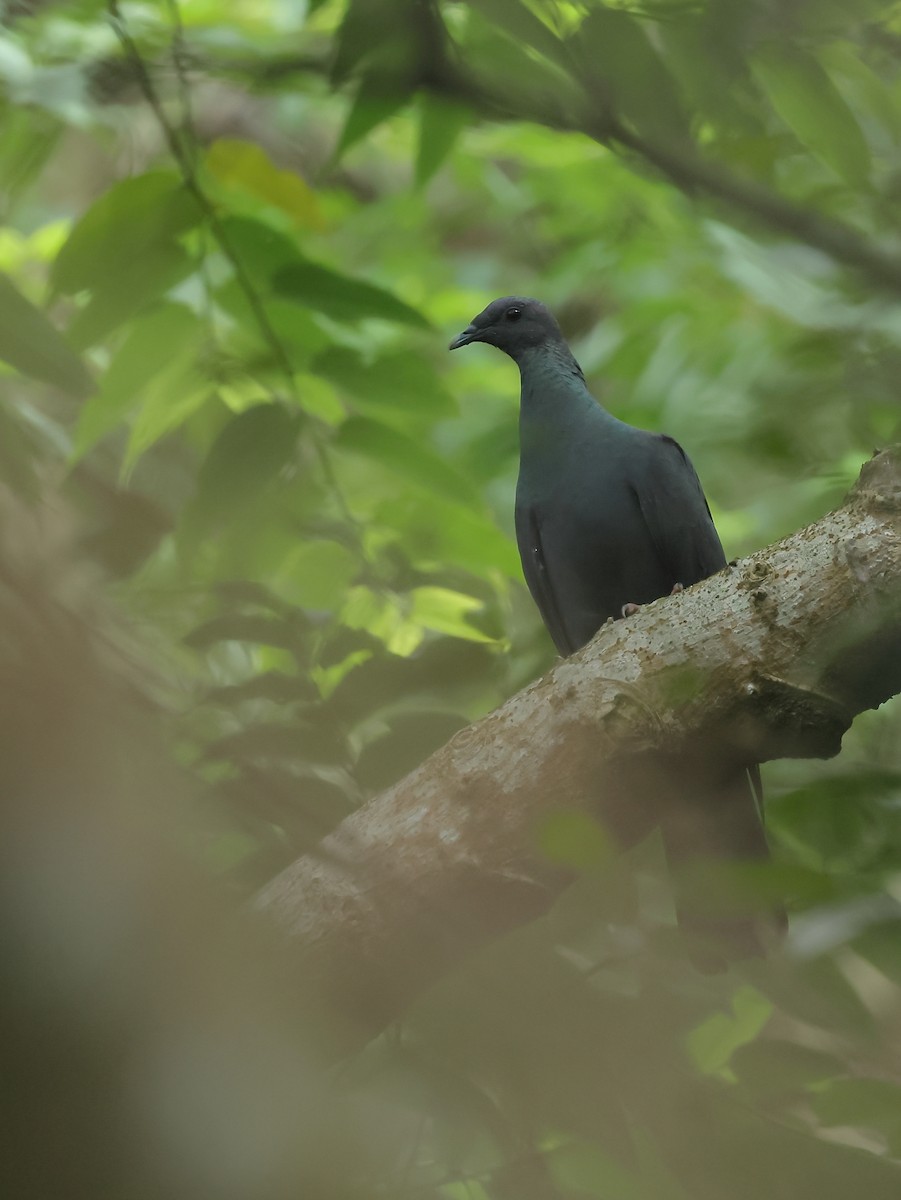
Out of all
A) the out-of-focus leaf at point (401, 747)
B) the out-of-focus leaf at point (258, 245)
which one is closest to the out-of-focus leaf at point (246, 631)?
the out-of-focus leaf at point (401, 747)

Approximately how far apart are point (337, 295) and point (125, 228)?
47cm

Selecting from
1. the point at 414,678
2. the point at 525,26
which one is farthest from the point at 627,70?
the point at 414,678

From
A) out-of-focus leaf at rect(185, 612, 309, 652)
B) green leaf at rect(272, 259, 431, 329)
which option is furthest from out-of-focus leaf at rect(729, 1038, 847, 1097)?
green leaf at rect(272, 259, 431, 329)

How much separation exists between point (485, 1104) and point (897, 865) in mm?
631

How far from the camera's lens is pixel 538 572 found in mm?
4141

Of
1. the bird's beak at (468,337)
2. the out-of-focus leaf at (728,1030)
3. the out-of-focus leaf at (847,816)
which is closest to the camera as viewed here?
the out-of-focus leaf at (728,1030)

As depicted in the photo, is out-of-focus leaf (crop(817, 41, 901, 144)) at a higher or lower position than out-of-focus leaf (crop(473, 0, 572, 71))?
lower

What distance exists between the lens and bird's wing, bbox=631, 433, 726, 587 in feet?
12.2

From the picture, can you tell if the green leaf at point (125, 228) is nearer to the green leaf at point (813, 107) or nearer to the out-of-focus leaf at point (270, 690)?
the green leaf at point (813, 107)

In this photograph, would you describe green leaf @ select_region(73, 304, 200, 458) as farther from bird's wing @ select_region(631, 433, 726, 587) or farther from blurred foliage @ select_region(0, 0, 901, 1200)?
bird's wing @ select_region(631, 433, 726, 587)

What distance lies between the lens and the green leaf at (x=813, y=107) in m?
1.75

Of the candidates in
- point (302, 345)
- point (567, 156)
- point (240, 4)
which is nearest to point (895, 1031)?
point (302, 345)

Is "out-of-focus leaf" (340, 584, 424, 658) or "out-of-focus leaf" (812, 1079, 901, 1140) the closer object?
"out-of-focus leaf" (812, 1079, 901, 1140)

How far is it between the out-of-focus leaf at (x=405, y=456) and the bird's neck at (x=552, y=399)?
1.10m
